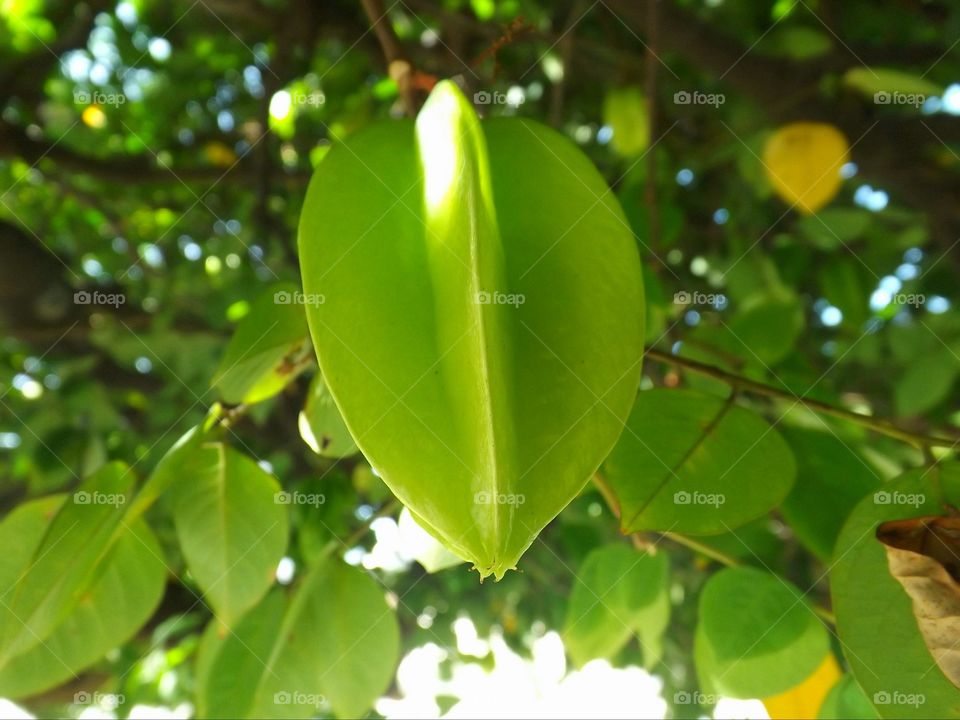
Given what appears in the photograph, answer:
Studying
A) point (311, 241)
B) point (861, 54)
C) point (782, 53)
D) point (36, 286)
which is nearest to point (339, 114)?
point (36, 286)

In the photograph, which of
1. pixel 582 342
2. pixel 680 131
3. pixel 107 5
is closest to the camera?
pixel 582 342

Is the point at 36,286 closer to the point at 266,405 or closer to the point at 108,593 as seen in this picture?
the point at 266,405

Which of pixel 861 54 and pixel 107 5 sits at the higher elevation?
pixel 107 5

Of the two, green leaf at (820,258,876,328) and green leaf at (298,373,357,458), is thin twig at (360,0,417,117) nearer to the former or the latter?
green leaf at (298,373,357,458)

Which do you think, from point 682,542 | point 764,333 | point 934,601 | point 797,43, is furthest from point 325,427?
point 797,43

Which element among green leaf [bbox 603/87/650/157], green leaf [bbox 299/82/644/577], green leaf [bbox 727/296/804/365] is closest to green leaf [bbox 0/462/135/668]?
green leaf [bbox 299/82/644/577]

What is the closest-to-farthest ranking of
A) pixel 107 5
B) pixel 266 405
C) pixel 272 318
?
1. pixel 272 318
2. pixel 266 405
3. pixel 107 5

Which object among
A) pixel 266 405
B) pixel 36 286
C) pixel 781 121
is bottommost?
pixel 266 405
